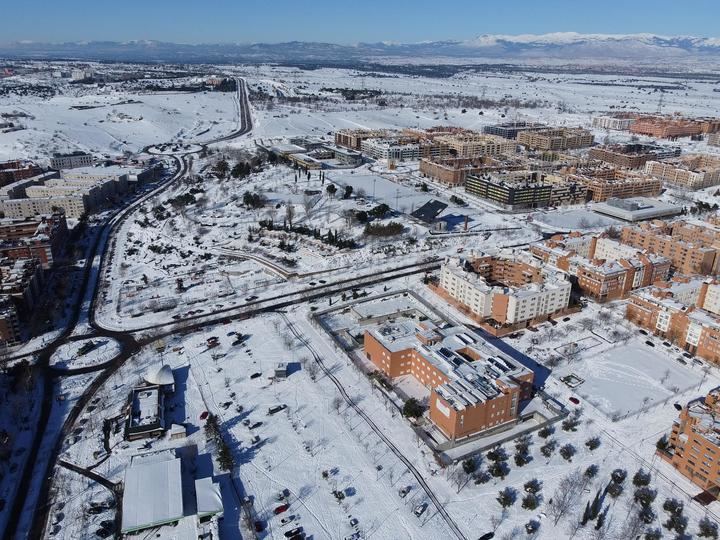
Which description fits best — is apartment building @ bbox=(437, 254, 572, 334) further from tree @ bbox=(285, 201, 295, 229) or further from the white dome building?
tree @ bbox=(285, 201, 295, 229)

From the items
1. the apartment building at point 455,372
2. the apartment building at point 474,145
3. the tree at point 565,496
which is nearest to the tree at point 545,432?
the apartment building at point 455,372

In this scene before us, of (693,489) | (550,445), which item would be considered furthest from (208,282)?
(693,489)

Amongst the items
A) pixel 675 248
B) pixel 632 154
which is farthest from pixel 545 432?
pixel 632 154

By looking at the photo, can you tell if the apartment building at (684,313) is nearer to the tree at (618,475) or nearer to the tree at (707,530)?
the tree at (618,475)

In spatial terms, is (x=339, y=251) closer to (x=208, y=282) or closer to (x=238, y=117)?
(x=208, y=282)

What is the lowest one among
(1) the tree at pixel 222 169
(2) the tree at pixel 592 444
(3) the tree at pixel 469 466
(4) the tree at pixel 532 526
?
(4) the tree at pixel 532 526

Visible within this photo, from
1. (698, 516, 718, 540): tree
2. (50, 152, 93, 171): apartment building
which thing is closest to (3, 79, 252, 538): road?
(698, 516, 718, 540): tree

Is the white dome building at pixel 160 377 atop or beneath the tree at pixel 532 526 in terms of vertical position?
atop
